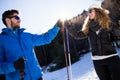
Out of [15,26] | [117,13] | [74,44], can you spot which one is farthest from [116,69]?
[74,44]

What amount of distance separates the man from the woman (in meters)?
1.22

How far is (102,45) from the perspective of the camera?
427cm

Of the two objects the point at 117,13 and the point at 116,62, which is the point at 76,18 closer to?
the point at 117,13

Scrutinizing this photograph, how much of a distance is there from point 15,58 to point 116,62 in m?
1.78

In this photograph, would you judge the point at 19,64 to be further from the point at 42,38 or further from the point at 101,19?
the point at 101,19

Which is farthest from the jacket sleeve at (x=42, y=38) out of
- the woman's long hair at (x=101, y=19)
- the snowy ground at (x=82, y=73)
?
the snowy ground at (x=82, y=73)

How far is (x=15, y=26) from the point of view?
367 centimetres

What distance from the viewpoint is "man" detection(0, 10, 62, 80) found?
11.1ft

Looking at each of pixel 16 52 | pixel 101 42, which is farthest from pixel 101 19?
pixel 16 52

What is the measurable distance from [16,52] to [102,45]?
156 centimetres

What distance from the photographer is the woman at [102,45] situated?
167 inches

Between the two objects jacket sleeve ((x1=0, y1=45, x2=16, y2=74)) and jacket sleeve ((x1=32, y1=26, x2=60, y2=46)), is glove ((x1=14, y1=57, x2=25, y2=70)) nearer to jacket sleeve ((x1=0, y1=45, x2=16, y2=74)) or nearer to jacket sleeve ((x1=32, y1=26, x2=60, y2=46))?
jacket sleeve ((x1=0, y1=45, x2=16, y2=74))

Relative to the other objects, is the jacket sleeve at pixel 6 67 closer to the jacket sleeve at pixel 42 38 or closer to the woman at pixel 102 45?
the jacket sleeve at pixel 42 38

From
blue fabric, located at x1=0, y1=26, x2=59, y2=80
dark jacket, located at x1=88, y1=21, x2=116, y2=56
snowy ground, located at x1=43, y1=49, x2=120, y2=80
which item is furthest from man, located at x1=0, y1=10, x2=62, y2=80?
snowy ground, located at x1=43, y1=49, x2=120, y2=80
